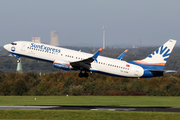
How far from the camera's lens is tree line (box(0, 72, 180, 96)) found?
9075 cm

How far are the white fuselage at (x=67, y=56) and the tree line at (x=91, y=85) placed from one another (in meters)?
29.4

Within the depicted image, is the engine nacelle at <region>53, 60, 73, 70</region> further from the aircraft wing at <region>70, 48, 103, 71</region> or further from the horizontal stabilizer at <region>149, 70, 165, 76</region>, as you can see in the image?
the horizontal stabilizer at <region>149, 70, 165, 76</region>

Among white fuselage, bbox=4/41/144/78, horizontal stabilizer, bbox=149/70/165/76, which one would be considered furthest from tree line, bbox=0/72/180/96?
white fuselage, bbox=4/41/144/78

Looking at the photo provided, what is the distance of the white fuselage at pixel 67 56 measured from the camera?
5431 cm

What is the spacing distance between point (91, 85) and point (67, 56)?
63499 mm

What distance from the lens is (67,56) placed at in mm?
54312

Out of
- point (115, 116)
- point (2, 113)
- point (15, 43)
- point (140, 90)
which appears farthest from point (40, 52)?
point (140, 90)

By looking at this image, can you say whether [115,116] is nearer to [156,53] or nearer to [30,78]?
[156,53]

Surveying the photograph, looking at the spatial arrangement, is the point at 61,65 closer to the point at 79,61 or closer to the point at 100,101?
the point at 79,61

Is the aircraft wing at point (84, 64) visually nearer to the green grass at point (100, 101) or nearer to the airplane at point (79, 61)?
the airplane at point (79, 61)

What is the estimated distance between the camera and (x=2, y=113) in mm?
40219

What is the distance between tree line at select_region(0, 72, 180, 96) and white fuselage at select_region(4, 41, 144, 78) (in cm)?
2942

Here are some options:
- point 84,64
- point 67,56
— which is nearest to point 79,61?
point 84,64

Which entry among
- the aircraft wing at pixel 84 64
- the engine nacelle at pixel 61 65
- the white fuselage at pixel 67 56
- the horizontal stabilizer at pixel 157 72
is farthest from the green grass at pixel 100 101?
the engine nacelle at pixel 61 65
